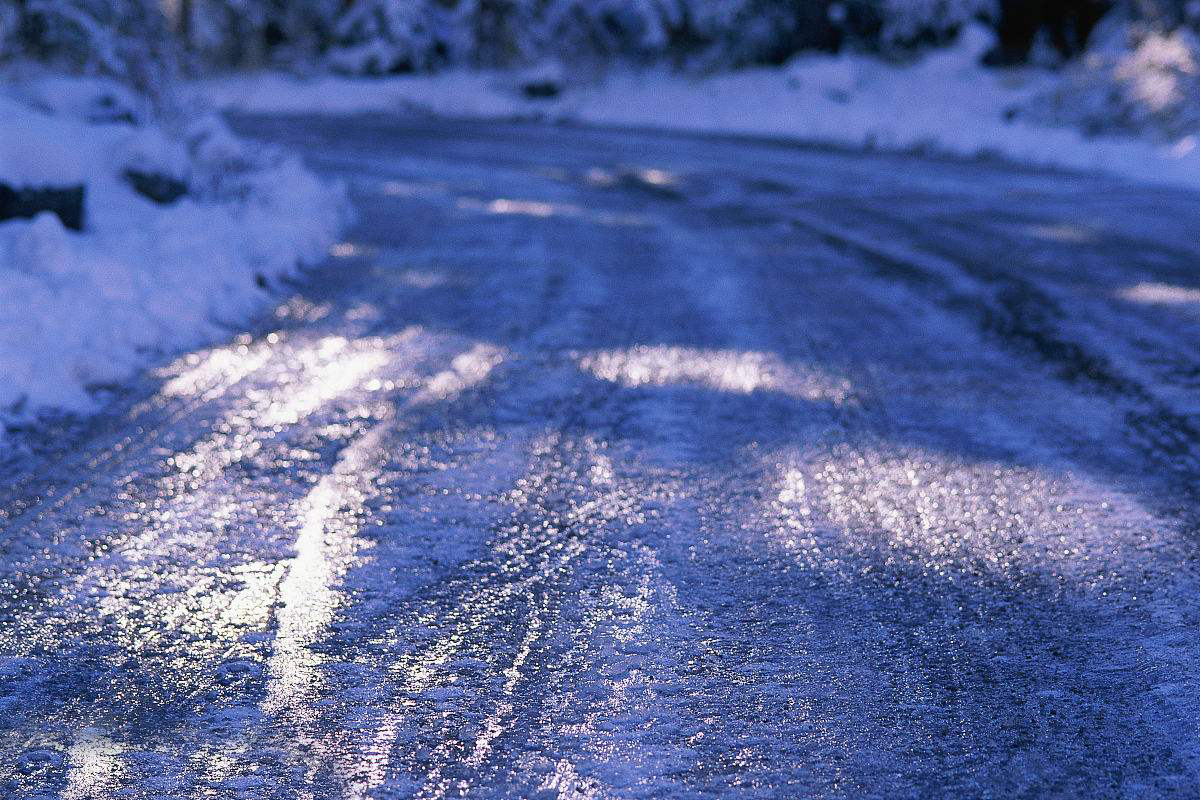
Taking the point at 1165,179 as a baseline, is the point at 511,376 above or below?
below

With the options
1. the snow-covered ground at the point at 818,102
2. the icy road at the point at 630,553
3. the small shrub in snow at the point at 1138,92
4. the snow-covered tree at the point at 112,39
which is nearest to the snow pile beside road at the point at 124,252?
the icy road at the point at 630,553

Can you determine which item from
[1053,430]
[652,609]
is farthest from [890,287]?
[652,609]

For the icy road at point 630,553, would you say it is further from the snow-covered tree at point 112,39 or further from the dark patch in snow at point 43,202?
the snow-covered tree at point 112,39

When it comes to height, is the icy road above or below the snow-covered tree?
below

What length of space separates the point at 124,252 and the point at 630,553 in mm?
4751

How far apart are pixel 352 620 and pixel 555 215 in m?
7.49

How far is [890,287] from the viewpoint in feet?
22.8

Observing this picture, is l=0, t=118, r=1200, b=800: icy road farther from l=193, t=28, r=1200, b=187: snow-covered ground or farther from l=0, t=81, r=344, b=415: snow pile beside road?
l=193, t=28, r=1200, b=187: snow-covered ground

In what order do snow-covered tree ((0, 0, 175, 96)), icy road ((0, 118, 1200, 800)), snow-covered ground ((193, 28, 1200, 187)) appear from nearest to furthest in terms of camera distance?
icy road ((0, 118, 1200, 800)) < snow-covered tree ((0, 0, 175, 96)) < snow-covered ground ((193, 28, 1200, 187))

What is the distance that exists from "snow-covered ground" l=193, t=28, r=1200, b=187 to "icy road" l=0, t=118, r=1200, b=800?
25.8ft

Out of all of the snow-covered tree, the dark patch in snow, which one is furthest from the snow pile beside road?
the snow-covered tree

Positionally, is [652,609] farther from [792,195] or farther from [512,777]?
[792,195]

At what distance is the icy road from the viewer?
97.0 inches

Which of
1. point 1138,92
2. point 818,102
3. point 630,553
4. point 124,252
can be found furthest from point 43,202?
point 818,102
